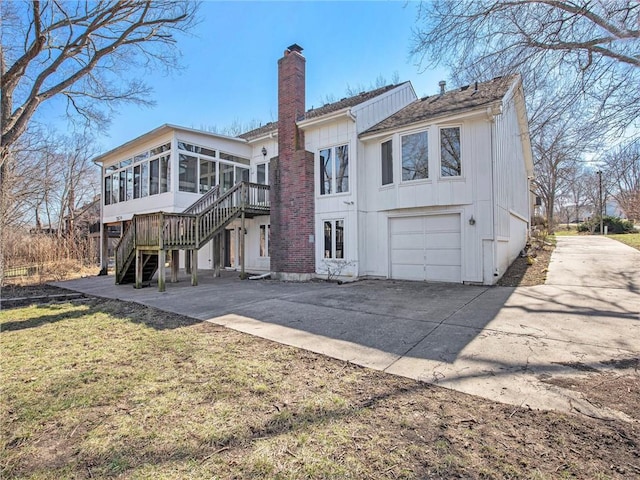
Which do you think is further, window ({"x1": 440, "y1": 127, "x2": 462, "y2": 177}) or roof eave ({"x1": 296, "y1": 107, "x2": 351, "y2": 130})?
roof eave ({"x1": 296, "y1": 107, "x2": 351, "y2": 130})

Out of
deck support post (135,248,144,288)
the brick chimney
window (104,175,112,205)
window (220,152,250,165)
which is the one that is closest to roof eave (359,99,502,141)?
the brick chimney

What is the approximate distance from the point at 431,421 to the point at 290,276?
9815 millimetres

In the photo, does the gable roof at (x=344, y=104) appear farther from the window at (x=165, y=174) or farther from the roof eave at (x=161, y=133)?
the window at (x=165, y=174)

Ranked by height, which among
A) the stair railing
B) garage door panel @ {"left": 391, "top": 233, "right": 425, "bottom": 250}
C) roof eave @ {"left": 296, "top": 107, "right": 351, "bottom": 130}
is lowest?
garage door panel @ {"left": 391, "top": 233, "right": 425, "bottom": 250}

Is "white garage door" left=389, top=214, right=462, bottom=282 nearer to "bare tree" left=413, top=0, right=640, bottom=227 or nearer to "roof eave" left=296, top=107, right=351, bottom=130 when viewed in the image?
"bare tree" left=413, top=0, right=640, bottom=227

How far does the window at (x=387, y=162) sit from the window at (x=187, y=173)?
830cm

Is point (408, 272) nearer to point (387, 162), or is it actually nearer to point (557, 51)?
point (387, 162)

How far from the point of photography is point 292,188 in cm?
1239

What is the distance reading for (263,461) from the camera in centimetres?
222

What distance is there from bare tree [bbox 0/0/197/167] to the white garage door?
11.4 meters

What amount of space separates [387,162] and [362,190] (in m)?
1.31

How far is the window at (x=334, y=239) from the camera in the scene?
1179cm

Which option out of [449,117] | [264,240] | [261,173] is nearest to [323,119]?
[449,117]

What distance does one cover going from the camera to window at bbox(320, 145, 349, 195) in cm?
1180
